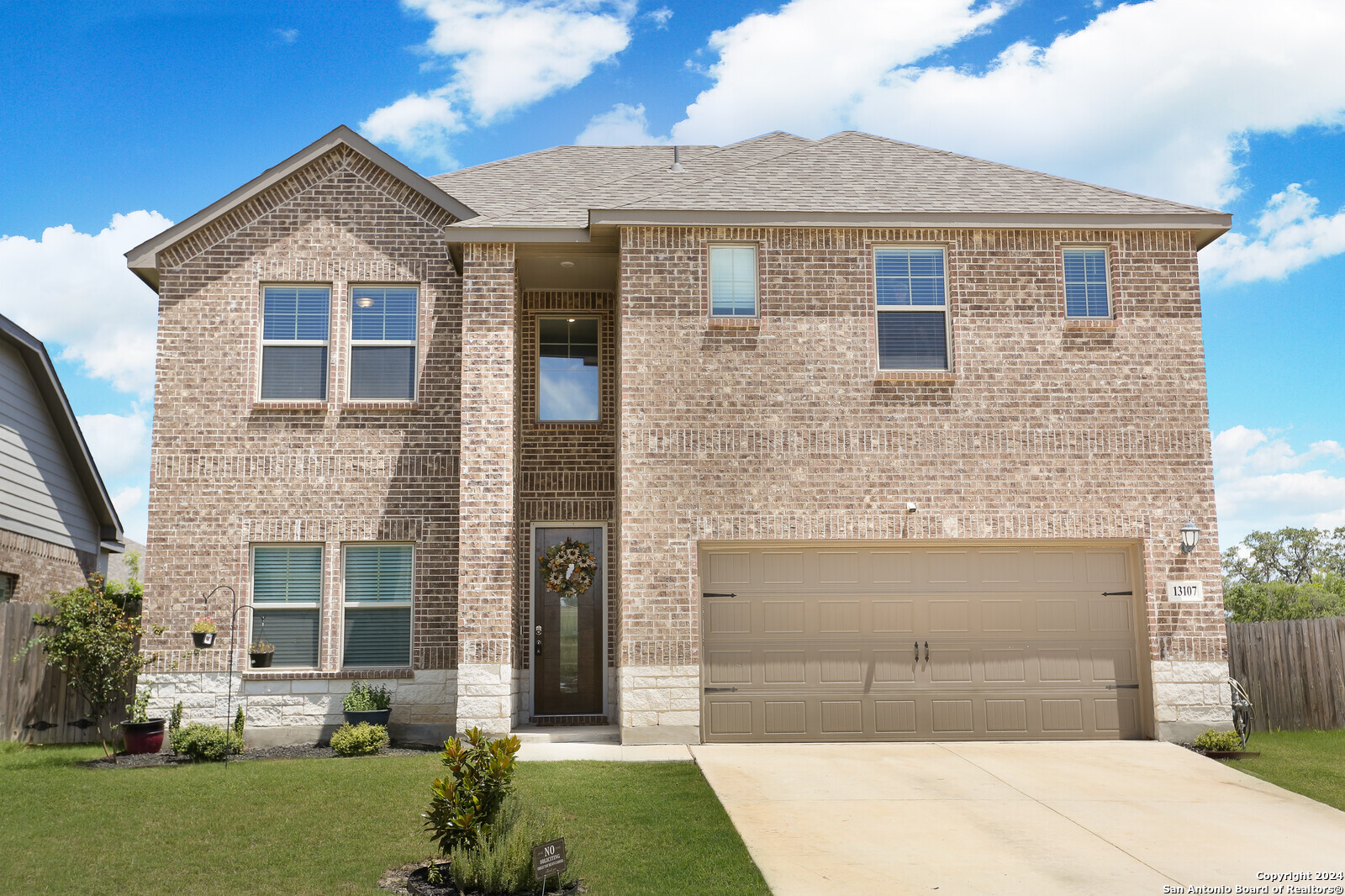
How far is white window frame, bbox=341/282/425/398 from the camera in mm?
13000

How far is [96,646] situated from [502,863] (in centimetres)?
780

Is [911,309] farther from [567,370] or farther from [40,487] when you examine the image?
[40,487]

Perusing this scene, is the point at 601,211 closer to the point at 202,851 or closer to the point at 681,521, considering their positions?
the point at 681,521

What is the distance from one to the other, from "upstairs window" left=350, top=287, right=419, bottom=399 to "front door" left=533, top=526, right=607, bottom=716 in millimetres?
2749

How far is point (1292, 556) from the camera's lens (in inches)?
1781

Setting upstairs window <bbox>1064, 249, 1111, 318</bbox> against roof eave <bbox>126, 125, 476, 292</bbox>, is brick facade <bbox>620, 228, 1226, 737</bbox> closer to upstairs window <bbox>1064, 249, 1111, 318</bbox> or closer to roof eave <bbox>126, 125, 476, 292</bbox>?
upstairs window <bbox>1064, 249, 1111, 318</bbox>

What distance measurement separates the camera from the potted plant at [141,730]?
1161cm

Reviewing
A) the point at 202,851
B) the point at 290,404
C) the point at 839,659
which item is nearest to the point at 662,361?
the point at 839,659

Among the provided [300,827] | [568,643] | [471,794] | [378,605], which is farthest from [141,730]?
[471,794]

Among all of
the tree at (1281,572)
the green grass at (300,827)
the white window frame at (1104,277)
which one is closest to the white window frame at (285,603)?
the green grass at (300,827)

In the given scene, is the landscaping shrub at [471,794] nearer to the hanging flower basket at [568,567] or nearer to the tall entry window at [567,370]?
the hanging flower basket at [568,567]

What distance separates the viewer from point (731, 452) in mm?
11852

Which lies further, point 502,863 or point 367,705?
point 367,705

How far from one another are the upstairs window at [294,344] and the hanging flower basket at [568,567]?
360 cm
